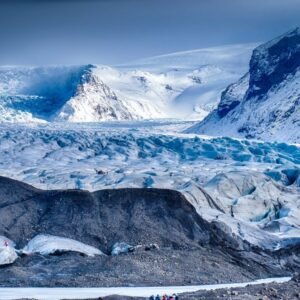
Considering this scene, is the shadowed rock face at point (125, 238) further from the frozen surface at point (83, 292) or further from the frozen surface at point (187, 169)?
the frozen surface at point (187, 169)

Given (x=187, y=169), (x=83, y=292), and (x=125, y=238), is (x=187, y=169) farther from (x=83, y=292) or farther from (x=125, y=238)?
(x=83, y=292)

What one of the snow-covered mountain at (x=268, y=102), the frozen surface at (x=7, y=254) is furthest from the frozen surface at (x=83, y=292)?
the snow-covered mountain at (x=268, y=102)

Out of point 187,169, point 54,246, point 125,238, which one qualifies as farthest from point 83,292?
point 187,169

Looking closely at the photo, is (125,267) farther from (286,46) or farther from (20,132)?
(286,46)

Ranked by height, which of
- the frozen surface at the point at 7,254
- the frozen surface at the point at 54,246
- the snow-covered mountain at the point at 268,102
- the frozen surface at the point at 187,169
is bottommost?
the snow-covered mountain at the point at 268,102

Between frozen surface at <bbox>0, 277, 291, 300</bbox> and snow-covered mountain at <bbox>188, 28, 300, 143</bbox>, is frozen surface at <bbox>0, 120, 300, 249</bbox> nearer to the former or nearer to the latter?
frozen surface at <bbox>0, 277, 291, 300</bbox>
